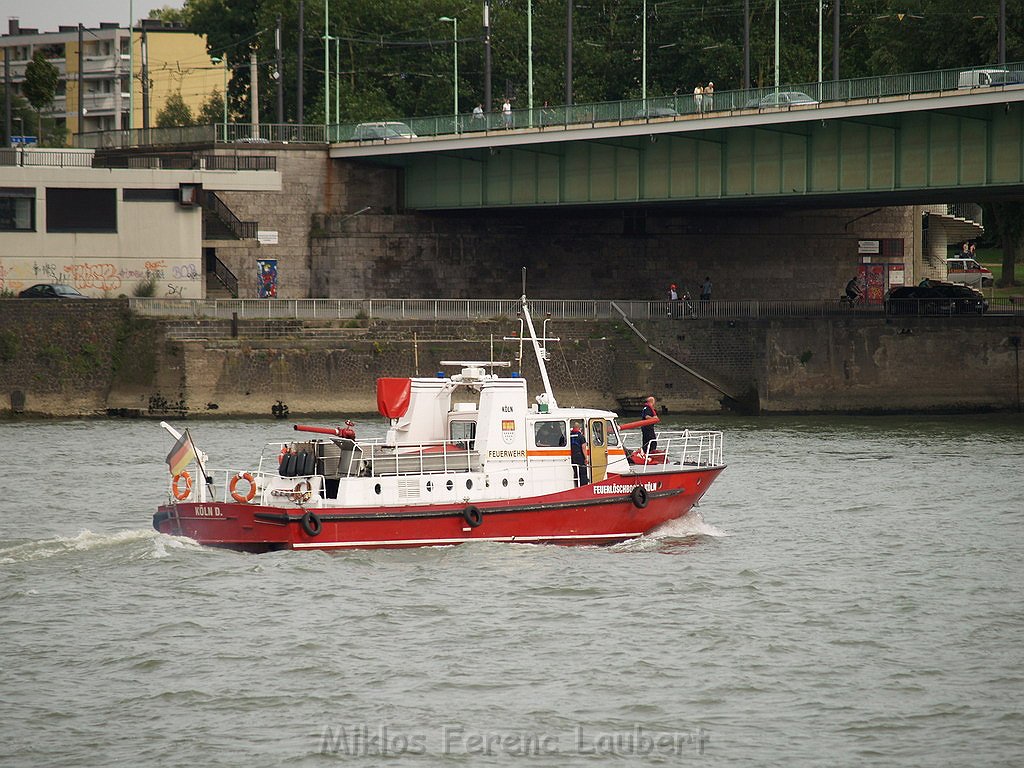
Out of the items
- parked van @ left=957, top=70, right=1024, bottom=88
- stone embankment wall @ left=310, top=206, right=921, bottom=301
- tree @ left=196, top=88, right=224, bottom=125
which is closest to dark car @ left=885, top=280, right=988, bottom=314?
stone embankment wall @ left=310, top=206, right=921, bottom=301

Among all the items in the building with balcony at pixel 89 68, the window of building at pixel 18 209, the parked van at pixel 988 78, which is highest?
the building with balcony at pixel 89 68

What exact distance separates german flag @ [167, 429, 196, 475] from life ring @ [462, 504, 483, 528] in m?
5.19

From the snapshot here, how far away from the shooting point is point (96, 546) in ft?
100

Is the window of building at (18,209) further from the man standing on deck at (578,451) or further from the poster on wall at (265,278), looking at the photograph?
the man standing on deck at (578,451)

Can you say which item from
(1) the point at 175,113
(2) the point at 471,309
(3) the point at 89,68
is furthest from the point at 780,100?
Answer: (3) the point at 89,68

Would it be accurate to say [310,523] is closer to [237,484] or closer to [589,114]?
[237,484]

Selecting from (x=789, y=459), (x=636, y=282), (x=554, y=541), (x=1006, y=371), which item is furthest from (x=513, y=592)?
(x=636, y=282)

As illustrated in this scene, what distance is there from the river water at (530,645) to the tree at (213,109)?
7924cm

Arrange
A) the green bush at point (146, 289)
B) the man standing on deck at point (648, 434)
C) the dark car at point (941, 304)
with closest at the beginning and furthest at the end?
the man standing on deck at point (648, 434) → the dark car at point (941, 304) → the green bush at point (146, 289)

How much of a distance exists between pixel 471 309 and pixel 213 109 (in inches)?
2404

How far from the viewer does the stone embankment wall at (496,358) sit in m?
54.6

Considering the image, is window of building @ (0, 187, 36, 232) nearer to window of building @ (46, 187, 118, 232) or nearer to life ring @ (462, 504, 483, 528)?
window of building @ (46, 187, 118, 232)

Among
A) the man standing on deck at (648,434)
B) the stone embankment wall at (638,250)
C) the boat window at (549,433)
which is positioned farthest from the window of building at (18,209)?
the boat window at (549,433)

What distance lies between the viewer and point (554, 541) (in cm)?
3066
